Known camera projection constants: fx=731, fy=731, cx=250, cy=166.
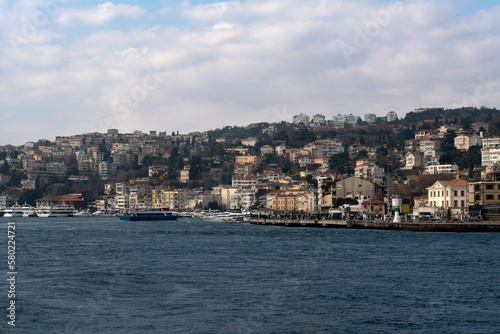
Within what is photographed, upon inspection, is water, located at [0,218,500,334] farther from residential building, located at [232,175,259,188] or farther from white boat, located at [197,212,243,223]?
residential building, located at [232,175,259,188]

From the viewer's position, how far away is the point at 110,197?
16162cm

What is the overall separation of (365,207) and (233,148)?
11206cm

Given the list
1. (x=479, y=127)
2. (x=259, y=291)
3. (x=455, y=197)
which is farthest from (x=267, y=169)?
(x=259, y=291)

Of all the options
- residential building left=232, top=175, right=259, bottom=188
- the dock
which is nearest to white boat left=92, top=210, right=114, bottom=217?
residential building left=232, top=175, right=259, bottom=188

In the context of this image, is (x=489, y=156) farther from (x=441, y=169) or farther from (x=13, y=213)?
(x=13, y=213)

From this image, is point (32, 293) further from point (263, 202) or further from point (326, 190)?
point (263, 202)

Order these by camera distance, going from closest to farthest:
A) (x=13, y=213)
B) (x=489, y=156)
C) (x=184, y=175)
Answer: (x=489, y=156), (x=13, y=213), (x=184, y=175)

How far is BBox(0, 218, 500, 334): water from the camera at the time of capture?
56.1 ft

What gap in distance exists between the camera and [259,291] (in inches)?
840

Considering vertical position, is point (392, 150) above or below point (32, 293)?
above

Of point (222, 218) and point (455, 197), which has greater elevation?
point (455, 197)

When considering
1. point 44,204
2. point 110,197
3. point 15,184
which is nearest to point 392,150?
point 110,197

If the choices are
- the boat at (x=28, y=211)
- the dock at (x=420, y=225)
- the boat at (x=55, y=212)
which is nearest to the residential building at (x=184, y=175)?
the boat at (x=55, y=212)

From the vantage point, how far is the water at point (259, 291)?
56.1 ft
